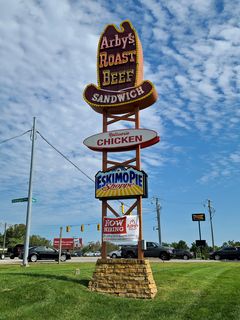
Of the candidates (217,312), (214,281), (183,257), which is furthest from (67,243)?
(217,312)

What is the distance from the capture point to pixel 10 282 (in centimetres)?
1142

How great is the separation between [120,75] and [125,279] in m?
7.61

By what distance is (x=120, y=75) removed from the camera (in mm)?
13992

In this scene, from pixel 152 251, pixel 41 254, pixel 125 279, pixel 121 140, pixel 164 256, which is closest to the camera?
pixel 125 279

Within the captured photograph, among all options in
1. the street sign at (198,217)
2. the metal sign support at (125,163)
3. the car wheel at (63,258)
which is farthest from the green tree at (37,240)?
the metal sign support at (125,163)

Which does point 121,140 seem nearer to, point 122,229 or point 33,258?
point 122,229

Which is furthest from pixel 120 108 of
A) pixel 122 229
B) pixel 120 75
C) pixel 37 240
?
pixel 37 240

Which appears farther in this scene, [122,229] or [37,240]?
[37,240]

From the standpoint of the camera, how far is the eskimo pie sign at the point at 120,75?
44.5 feet

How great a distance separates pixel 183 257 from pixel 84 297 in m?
27.5

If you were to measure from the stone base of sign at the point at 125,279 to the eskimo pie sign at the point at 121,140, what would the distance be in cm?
412

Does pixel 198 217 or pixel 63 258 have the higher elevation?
pixel 198 217

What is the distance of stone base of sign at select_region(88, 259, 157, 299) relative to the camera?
10938 millimetres

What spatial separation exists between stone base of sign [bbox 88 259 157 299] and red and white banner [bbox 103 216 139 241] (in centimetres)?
85
